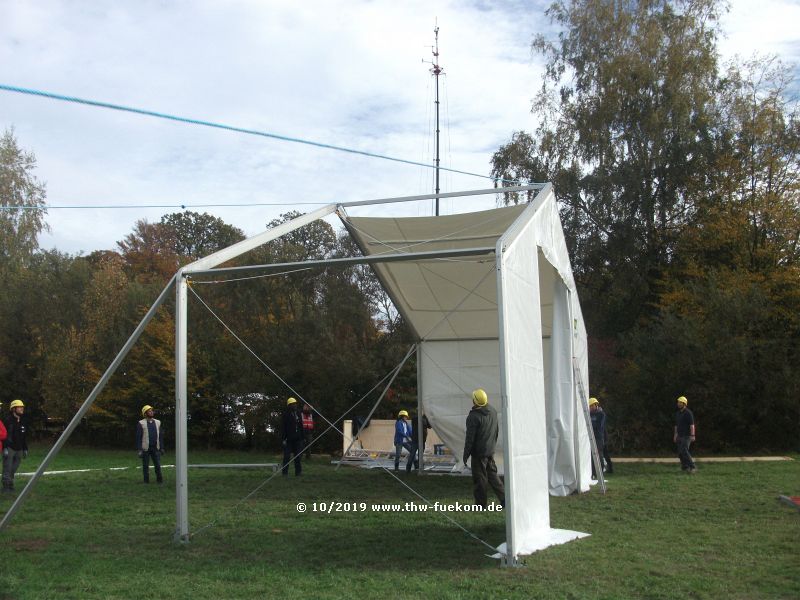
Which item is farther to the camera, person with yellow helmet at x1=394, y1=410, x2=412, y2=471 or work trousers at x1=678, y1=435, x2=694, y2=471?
person with yellow helmet at x1=394, y1=410, x2=412, y2=471

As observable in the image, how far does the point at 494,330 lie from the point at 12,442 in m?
8.97

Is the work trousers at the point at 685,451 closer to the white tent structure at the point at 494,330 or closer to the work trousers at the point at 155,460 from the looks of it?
the white tent structure at the point at 494,330

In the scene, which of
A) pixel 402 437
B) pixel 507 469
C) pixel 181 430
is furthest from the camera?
pixel 402 437

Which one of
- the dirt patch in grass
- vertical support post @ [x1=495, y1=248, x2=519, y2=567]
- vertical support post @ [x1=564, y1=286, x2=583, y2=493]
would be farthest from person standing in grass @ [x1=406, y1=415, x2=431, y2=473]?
vertical support post @ [x1=495, y1=248, x2=519, y2=567]

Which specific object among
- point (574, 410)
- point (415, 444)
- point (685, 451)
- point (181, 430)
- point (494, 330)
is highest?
point (494, 330)

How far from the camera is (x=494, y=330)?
15664mm

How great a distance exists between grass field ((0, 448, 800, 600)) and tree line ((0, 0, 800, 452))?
10.2 meters

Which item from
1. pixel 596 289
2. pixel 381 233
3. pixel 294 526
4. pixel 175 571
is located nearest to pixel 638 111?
pixel 596 289

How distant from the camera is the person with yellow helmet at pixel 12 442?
13438 millimetres

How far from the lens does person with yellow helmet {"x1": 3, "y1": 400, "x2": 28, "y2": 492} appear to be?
13.4 meters

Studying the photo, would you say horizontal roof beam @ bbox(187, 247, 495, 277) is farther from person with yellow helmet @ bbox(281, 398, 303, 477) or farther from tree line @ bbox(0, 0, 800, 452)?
tree line @ bbox(0, 0, 800, 452)

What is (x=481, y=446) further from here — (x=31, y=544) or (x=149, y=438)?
(x=149, y=438)

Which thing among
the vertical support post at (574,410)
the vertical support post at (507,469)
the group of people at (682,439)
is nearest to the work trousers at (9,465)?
the vertical support post at (574,410)

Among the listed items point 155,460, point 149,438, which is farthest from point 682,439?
point 149,438
